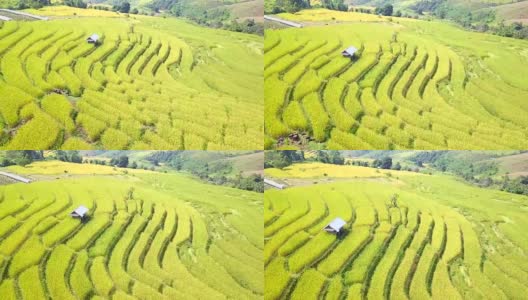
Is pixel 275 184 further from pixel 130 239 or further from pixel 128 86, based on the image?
pixel 128 86

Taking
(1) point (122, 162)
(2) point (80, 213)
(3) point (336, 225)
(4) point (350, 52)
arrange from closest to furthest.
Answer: (3) point (336, 225) < (2) point (80, 213) < (1) point (122, 162) < (4) point (350, 52)

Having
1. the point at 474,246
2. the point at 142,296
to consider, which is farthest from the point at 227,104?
the point at 474,246

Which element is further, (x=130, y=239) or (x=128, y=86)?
(x=128, y=86)

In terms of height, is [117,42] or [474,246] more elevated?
[117,42]

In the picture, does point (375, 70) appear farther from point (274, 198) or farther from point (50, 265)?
point (50, 265)

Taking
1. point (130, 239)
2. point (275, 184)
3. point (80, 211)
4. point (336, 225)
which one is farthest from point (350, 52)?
point (80, 211)

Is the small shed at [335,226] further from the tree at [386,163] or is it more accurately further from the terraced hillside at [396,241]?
the tree at [386,163]
